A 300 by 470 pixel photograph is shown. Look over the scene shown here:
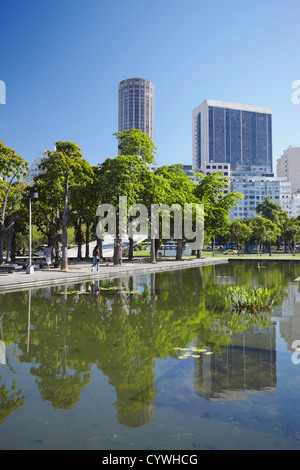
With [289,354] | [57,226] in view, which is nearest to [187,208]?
[57,226]

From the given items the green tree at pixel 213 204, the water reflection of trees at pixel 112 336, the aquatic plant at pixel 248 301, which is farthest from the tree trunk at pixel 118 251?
the aquatic plant at pixel 248 301

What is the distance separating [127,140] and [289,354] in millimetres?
26562

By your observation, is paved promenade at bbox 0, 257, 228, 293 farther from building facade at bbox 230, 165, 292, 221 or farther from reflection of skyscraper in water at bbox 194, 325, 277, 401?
building facade at bbox 230, 165, 292, 221

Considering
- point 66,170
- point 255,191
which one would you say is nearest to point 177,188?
point 66,170

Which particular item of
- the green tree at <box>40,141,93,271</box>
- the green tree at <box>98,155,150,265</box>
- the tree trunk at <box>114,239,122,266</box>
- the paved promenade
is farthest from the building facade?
the green tree at <box>40,141,93,271</box>

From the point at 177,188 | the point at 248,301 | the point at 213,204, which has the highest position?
the point at 177,188

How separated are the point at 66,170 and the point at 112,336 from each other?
18353 millimetres

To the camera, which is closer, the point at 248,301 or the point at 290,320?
the point at 290,320

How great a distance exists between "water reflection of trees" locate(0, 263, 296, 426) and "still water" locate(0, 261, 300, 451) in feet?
0.08

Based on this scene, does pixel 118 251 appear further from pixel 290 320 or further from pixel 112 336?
pixel 112 336

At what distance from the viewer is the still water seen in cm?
382

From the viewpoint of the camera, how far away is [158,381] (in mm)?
5301

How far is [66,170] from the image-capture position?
24297mm
